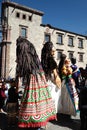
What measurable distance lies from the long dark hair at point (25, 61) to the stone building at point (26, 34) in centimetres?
2221

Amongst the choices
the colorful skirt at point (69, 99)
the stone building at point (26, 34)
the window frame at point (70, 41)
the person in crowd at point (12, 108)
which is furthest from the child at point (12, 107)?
the window frame at point (70, 41)

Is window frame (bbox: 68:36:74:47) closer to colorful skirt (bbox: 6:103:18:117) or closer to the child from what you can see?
the child

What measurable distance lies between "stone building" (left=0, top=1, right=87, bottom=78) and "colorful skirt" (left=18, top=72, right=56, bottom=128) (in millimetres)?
22282

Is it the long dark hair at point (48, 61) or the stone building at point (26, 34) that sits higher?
the stone building at point (26, 34)

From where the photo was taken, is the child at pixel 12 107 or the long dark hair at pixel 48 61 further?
the long dark hair at pixel 48 61

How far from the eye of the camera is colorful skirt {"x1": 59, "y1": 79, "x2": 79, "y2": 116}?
4943 millimetres

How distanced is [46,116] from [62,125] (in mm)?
1132

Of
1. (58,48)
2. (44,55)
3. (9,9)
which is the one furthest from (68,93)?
(58,48)

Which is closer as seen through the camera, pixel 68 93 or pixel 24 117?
pixel 24 117

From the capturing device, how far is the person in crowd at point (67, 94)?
4.96m

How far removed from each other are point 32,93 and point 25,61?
62 centimetres

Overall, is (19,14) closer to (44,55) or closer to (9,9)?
(9,9)

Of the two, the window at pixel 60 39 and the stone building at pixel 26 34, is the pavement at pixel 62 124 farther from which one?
the window at pixel 60 39

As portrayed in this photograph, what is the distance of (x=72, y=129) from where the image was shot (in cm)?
450
